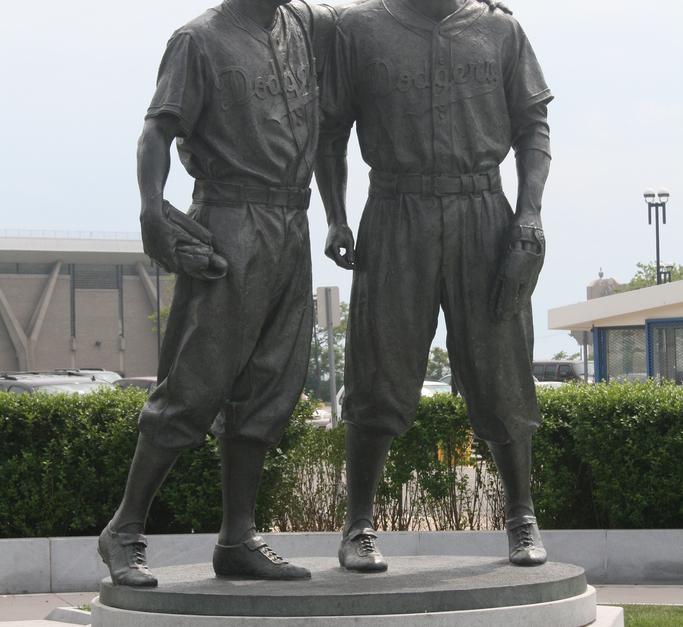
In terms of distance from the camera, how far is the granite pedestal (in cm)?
527

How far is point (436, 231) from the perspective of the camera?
6141 millimetres

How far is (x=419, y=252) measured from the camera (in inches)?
242

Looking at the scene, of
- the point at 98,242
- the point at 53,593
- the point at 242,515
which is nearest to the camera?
the point at 242,515

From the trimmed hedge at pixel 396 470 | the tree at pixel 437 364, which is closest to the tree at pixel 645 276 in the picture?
the tree at pixel 437 364

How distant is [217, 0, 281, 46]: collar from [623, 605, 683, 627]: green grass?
3.76 metres

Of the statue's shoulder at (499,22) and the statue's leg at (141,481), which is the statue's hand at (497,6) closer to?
the statue's shoulder at (499,22)

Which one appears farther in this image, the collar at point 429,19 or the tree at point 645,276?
the tree at point 645,276

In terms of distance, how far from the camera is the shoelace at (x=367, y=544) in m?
6.21

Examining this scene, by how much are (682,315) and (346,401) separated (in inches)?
878

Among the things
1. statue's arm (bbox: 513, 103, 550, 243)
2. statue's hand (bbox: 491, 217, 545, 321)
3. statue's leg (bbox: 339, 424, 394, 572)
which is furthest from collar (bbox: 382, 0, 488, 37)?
statue's leg (bbox: 339, 424, 394, 572)

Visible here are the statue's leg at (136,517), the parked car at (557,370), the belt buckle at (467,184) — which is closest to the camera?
the statue's leg at (136,517)

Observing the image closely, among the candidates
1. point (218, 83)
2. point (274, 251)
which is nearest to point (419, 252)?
point (274, 251)

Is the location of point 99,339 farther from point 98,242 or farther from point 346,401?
point 346,401

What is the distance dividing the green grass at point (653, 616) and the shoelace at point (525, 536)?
63.3 inches
